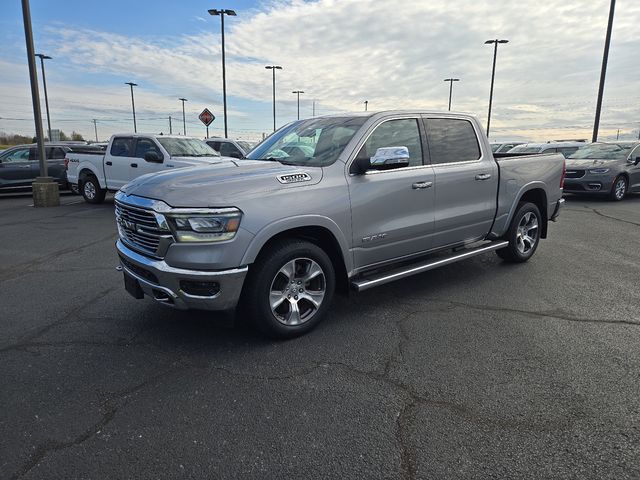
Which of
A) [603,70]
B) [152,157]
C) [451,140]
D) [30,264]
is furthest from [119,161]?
[603,70]

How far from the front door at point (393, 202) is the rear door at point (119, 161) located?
9.09 metres

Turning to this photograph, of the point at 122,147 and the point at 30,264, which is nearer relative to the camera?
the point at 30,264

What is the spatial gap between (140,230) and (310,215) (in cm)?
137

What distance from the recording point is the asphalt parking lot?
93.4 inches

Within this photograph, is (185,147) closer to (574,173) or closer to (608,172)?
(574,173)

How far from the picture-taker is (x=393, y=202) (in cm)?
428

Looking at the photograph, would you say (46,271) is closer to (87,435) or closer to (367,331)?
(87,435)

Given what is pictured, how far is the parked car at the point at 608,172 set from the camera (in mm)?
13055

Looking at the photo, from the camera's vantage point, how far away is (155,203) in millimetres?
3391

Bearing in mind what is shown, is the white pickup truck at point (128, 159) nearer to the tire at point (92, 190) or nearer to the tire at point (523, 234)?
the tire at point (92, 190)

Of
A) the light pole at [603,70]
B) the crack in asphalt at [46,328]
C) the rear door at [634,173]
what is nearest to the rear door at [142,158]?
the crack in asphalt at [46,328]

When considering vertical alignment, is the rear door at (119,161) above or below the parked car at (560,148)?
below

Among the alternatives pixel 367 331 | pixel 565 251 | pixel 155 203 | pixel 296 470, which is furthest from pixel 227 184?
pixel 565 251

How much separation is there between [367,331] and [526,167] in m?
3.40
